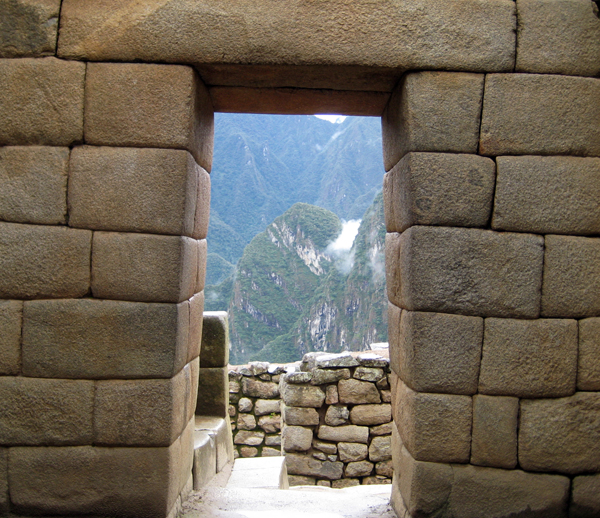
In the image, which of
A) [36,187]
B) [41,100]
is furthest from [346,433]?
[41,100]

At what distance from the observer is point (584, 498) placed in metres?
2.68

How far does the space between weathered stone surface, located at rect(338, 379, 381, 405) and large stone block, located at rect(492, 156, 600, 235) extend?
3.68m

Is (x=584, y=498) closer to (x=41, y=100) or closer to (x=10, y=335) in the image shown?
(x=10, y=335)

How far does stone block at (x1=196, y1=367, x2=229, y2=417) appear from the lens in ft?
15.5

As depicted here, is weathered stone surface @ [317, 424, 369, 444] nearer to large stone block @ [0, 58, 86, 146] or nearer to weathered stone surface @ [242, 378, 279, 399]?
weathered stone surface @ [242, 378, 279, 399]

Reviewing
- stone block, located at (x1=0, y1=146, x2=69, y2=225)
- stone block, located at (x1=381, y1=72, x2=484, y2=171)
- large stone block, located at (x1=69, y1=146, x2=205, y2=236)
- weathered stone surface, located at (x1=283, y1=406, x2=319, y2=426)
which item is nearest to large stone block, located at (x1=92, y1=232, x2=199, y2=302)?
large stone block, located at (x1=69, y1=146, x2=205, y2=236)

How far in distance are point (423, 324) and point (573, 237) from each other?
3.32 ft

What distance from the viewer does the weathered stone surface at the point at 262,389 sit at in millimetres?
7273

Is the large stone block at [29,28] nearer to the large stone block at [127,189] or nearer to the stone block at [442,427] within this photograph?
the large stone block at [127,189]

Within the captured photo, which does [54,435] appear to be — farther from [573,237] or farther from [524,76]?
[524,76]

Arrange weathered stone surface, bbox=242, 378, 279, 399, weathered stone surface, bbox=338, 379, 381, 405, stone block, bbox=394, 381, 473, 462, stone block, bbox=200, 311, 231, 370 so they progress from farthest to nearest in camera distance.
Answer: weathered stone surface, bbox=242, 378, 279, 399 < weathered stone surface, bbox=338, 379, 381, 405 < stone block, bbox=200, 311, 231, 370 < stone block, bbox=394, 381, 473, 462


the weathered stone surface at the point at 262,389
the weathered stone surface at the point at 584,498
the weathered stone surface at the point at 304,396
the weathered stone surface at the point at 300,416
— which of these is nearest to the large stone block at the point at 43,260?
the weathered stone surface at the point at 584,498

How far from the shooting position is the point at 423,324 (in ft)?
8.72

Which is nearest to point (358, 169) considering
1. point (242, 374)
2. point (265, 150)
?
point (265, 150)
